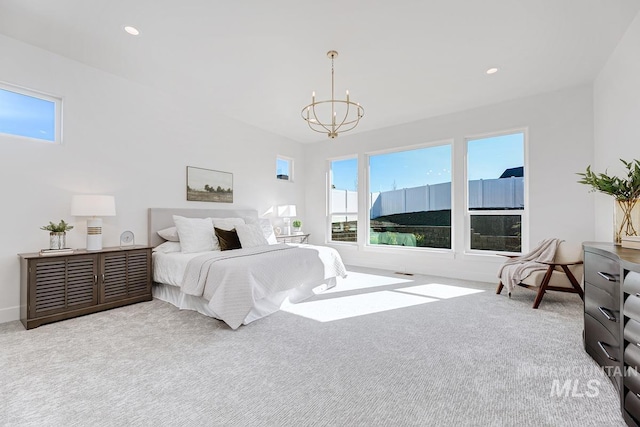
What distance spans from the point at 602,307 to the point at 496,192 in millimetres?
3027

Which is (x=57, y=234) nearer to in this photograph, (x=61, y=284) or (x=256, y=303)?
(x=61, y=284)

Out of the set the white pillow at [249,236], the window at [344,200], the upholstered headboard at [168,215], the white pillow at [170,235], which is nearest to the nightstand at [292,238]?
the window at [344,200]

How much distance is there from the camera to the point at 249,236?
4043mm

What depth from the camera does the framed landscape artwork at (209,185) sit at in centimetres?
449

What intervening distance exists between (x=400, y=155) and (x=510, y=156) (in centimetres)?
184

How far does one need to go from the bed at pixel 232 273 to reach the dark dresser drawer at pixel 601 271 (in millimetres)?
2678

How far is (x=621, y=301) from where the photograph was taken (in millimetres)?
1565

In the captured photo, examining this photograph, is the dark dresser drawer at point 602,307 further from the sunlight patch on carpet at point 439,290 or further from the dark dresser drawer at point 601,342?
the sunlight patch on carpet at point 439,290

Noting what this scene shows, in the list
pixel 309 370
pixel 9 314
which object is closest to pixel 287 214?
pixel 9 314

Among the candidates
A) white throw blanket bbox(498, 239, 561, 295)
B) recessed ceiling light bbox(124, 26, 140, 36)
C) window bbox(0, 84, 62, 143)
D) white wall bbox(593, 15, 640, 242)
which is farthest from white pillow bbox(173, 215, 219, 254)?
white wall bbox(593, 15, 640, 242)

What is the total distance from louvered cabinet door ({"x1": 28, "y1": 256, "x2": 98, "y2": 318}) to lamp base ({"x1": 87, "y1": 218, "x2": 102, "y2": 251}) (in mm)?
160

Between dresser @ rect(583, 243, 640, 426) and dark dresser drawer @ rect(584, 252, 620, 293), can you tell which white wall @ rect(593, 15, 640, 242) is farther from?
dresser @ rect(583, 243, 640, 426)

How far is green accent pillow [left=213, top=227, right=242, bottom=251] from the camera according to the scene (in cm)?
385

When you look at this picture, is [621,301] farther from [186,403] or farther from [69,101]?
[69,101]
